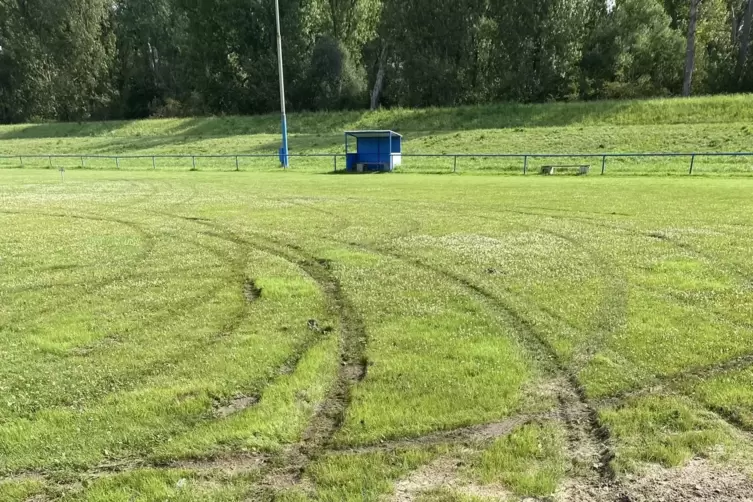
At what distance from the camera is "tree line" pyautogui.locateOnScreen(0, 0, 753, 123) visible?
47.0 m

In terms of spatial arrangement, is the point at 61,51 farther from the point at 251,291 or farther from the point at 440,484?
the point at 440,484

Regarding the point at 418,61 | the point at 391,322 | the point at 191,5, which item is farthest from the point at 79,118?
the point at 391,322

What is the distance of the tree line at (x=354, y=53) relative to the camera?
47.0 meters

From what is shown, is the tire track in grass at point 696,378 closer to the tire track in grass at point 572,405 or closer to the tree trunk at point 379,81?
the tire track in grass at point 572,405

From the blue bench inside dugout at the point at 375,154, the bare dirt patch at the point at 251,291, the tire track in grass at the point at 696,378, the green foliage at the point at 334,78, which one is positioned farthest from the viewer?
the green foliage at the point at 334,78

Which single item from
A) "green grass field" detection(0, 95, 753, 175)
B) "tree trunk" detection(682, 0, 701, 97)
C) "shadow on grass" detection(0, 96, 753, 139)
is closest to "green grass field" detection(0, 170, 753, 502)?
"green grass field" detection(0, 95, 753, 175)

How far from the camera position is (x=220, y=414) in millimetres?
4047

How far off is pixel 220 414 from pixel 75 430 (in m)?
0.99

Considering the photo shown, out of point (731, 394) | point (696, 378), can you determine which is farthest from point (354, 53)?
point (731, 394)

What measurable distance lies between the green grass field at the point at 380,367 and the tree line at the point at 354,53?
139ft

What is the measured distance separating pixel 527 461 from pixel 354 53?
195 feet

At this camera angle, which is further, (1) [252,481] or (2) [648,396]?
(2) [648,396]

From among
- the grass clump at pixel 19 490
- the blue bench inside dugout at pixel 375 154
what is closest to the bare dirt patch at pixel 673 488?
the grass clump at pixel 19 490

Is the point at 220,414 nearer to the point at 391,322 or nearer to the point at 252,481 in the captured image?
the point at 252,481
